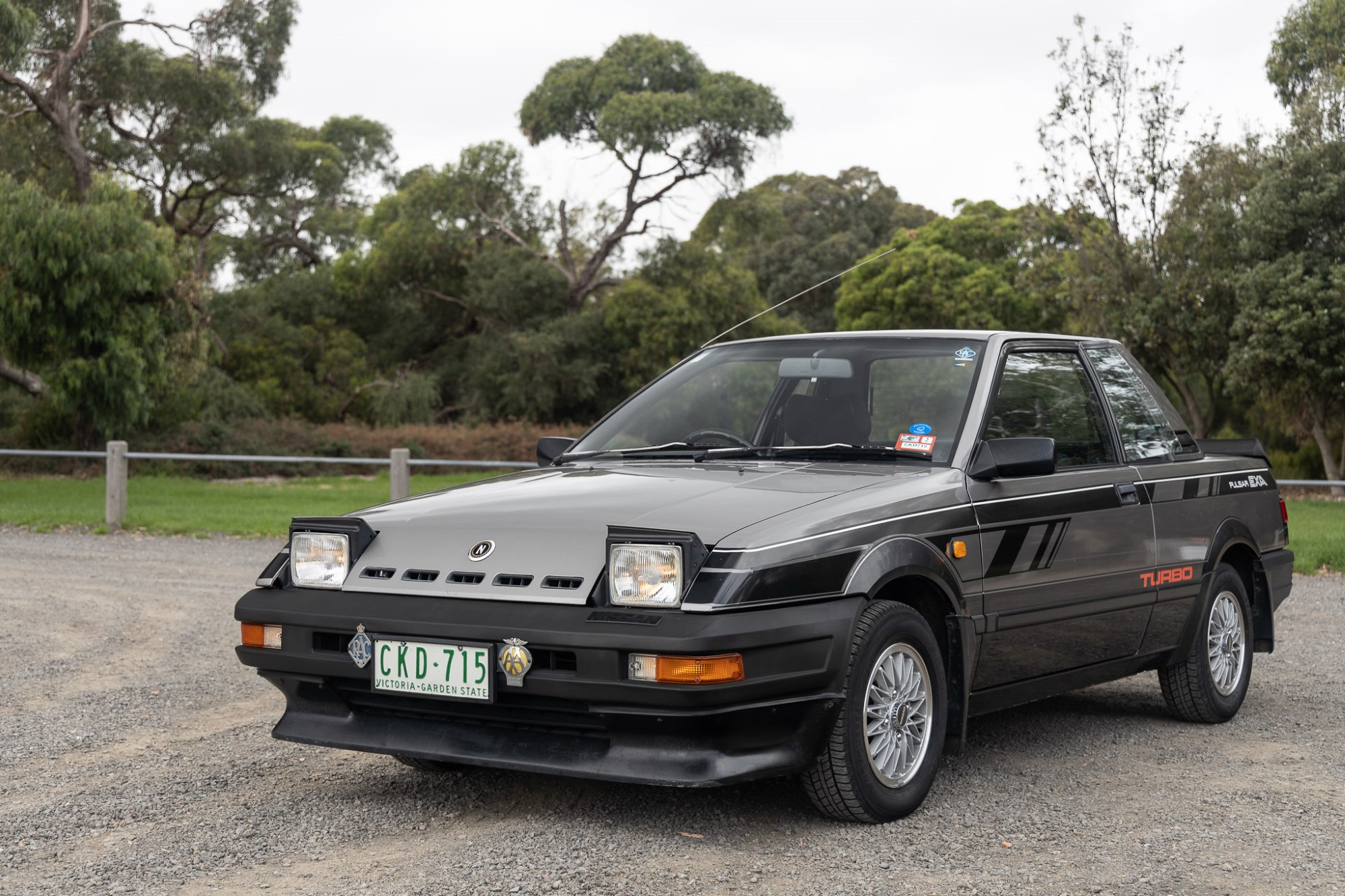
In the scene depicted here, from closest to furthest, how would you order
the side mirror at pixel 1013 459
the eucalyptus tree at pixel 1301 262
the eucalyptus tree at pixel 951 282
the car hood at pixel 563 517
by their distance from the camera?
the car hood at pixel 563 517 → the side mirror at pixel 1013 459 → the eucalyptus tree at pixel 1301 262 → the eucalyptus tree at pixel 951 282

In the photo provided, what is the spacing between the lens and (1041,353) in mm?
5867

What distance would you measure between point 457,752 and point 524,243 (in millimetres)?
40980

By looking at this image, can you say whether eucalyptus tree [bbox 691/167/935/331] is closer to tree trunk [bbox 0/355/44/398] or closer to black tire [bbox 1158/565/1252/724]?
tree trunk [bbox 0/355/44/398]

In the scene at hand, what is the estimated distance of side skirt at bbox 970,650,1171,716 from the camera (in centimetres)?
503

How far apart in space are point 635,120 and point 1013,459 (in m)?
36.5

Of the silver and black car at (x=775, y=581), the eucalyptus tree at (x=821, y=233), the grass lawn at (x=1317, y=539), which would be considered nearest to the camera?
the silver and black car at (x=775, y=581)

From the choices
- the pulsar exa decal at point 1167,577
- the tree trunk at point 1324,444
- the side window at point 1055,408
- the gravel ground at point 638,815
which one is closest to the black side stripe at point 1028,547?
the side window at point 1055,408

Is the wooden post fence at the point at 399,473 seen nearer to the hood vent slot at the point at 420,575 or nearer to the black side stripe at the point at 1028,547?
the black side stripe at the point at 1028,547

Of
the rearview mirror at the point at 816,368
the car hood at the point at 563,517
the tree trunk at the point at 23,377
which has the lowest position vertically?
the car hood at the point at 563,517

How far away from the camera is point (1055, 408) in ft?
18.9

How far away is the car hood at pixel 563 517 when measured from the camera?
4.21 metres

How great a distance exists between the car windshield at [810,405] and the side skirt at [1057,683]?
0.87 m

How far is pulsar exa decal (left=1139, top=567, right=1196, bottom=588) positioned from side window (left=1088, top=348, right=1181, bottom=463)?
489mm

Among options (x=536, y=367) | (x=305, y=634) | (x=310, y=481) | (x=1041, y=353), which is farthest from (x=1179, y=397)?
(x=305, y=634)
